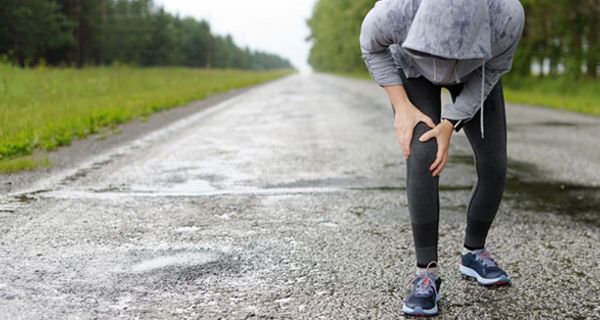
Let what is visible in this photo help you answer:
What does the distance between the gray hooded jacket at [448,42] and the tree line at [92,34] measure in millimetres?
7100

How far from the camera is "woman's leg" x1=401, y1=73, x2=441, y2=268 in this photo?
237 centimetres

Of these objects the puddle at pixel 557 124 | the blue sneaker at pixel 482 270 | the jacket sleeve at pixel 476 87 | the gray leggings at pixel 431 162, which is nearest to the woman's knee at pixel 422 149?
the gray leggings at pixel 431 162

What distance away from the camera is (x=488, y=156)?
2561 mm

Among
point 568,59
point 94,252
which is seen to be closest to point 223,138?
point 94,252

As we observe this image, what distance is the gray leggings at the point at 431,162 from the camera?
239 centimetres

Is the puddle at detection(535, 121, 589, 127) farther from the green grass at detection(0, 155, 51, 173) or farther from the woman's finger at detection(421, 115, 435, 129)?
the woman's finger at detection(421, 115, 435, 129)

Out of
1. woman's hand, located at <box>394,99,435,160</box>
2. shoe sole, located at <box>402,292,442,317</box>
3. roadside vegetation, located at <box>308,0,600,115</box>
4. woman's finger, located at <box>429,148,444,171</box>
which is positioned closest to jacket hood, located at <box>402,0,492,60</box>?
woman's hand, located at <box>394,99,435,160</box>

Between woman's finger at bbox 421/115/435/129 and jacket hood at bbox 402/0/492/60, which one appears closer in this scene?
jacket hood at bbox 402/0/492/60

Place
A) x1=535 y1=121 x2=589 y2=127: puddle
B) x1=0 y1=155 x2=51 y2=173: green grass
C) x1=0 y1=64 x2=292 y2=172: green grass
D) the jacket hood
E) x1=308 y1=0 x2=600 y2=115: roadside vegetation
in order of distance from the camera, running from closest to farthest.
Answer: the jacket hood < x1=0 y1=155 x2=51 y2=173: green grass < x1=0 y1=64 x2=292 y2=172: green grass < x1=535 y1=121 x2=589 y2=127: puddle < x1=308 y1=0 x2=600 y2=115: roadside vegetation

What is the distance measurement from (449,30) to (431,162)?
0.50 metres

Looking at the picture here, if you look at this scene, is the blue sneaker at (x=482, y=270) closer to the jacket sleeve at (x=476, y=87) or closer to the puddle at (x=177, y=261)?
the jacket sleeve at (x=476, y=87)

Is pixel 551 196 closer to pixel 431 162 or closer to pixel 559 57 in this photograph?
pixel 431 162

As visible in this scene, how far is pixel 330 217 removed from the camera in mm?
4102

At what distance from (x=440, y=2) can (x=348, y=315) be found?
1218mm
